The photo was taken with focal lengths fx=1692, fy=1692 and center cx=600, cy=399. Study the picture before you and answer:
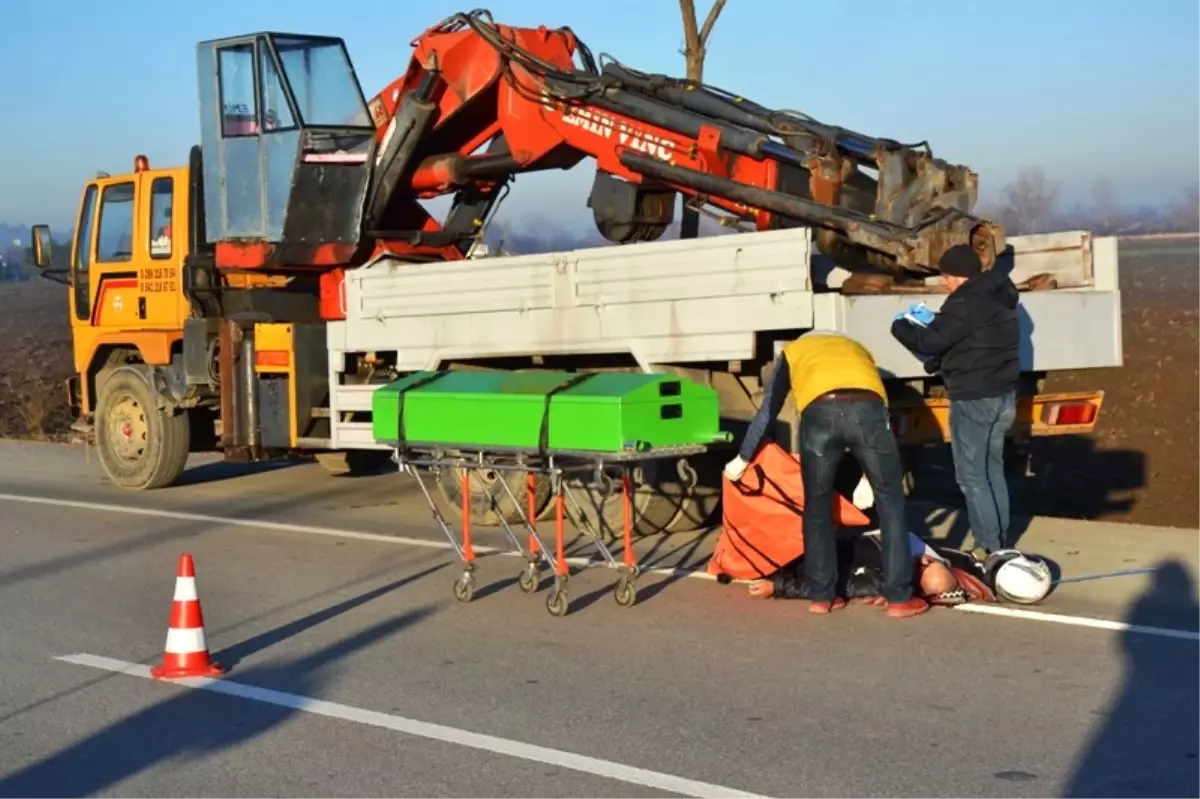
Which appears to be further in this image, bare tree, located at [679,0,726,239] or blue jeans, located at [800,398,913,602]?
bare tree, located at [679,0,726,239]

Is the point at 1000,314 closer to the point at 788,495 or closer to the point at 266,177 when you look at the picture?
the point at 788,495

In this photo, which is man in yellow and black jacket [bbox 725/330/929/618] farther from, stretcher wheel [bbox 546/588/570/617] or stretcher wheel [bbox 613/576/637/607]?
stretcher wheel [bbox 546/588/570/617]

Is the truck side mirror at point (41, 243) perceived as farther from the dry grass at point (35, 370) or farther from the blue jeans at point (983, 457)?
the blue jeans at point (983, 457)

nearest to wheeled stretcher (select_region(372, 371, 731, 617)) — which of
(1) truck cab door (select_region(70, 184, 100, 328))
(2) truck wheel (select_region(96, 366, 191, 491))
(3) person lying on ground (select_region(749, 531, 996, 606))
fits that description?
(3) person lying on ground (select_region(749, 531, 996, 606))

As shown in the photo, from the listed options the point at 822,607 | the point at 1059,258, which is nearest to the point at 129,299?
the point at 1059,258

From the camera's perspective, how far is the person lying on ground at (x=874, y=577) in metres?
8.97

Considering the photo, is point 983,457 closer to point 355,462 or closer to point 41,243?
point 355,462

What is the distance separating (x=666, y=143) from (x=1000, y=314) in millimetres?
3285

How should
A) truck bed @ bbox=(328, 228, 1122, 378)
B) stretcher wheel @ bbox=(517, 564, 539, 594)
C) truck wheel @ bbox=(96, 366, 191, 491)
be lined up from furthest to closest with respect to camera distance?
truck wheel @ bbox=(96, 366, 191, 491) → truck bed @ bbox=(328, 228, 1122, 378) → stretcher wheel @ bbox=(517, 564, 539, 594)

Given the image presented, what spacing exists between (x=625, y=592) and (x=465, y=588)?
3.12 feet

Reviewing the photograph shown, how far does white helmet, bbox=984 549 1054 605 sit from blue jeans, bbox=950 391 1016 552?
0.58 metres

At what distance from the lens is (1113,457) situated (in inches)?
728

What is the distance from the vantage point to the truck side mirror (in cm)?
1606

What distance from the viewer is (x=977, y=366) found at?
9.46 meters
